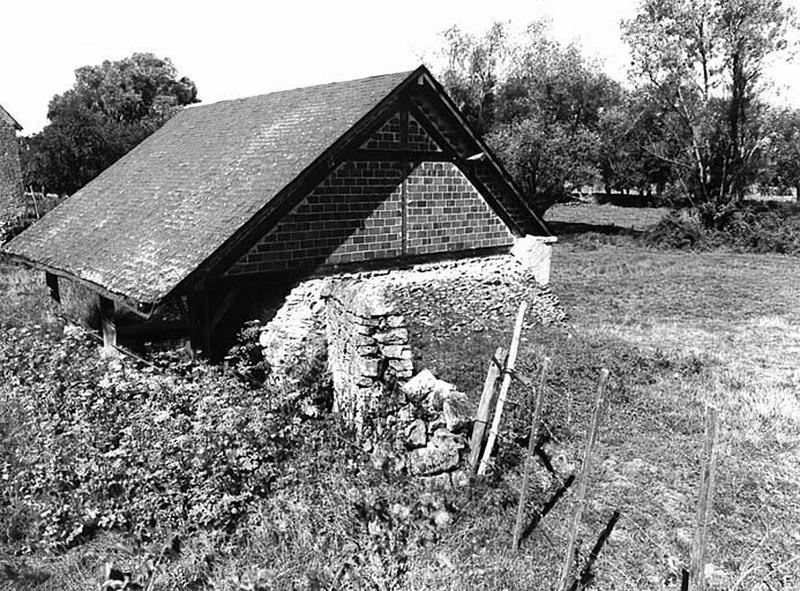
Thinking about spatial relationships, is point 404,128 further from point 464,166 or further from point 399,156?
point 464,166

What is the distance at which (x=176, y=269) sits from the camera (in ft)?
30.1

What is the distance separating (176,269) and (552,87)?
2870cm

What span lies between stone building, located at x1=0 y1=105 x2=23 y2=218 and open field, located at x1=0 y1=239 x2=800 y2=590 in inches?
1075

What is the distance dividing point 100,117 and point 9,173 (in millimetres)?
12751

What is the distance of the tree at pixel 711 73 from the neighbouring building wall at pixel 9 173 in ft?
100

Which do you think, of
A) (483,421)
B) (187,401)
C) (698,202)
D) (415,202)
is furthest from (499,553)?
(698,202)

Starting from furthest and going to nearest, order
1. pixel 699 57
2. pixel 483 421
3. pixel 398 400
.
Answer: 1. pixel 699 57
2. pixel 398 400
3. pixel 483 421

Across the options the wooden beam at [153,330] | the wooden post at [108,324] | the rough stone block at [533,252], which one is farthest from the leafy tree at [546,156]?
the wooden post at [108,324]

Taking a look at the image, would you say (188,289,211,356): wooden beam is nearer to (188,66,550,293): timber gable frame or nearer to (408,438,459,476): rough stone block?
(188,66,550,293): timber gable frame

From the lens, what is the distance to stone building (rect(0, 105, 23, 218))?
2981 centimetres

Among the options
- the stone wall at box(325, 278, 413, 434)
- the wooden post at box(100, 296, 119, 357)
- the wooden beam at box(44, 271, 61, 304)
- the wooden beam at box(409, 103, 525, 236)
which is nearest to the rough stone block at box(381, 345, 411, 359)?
the stone wall at box(325, 278, 413, 434)

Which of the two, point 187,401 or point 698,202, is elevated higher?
point 698,202

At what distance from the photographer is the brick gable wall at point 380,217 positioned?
34.6 feet

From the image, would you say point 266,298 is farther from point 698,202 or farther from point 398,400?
point 698,202
